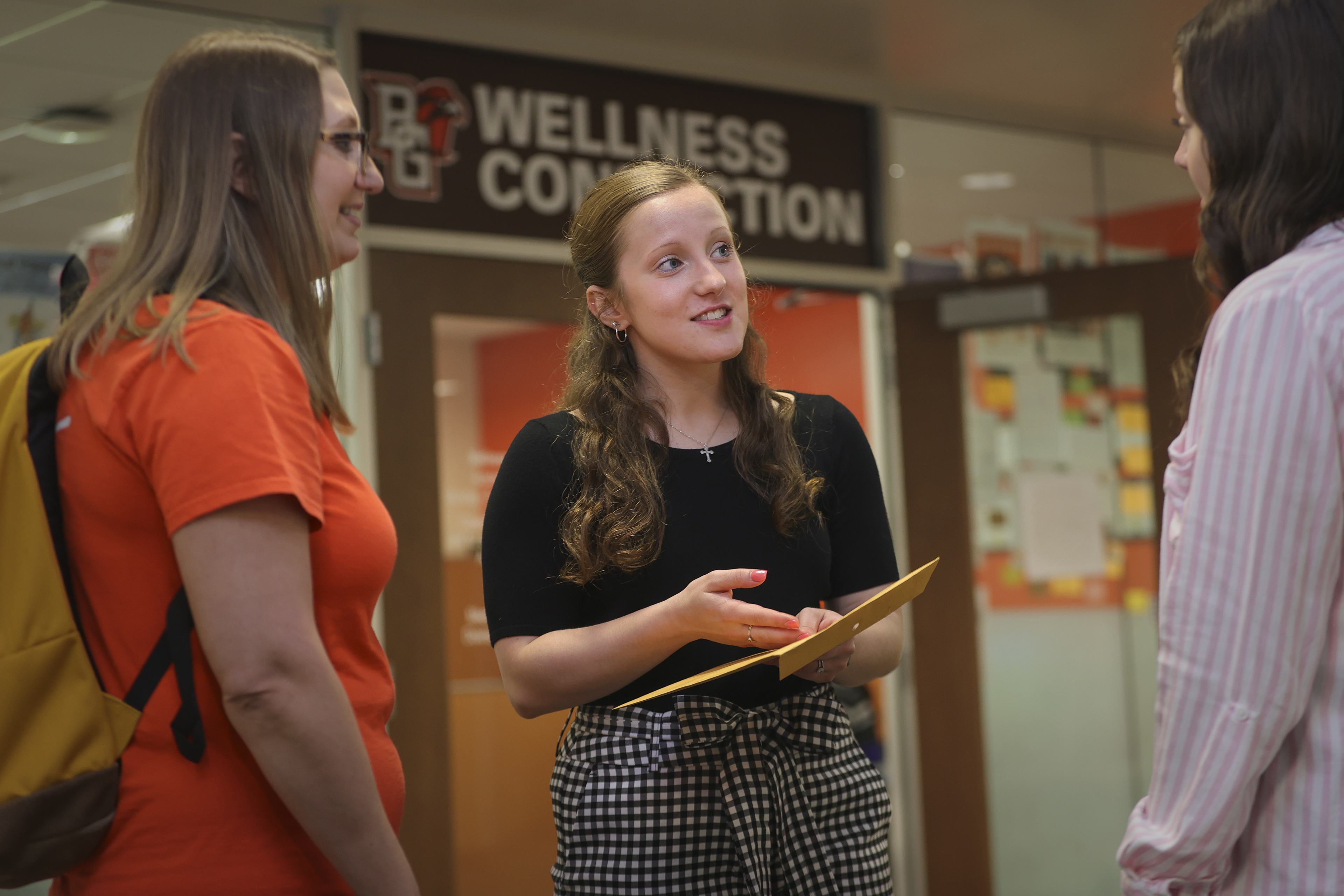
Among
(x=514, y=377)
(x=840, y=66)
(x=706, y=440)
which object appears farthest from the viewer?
(x=840, y=66)

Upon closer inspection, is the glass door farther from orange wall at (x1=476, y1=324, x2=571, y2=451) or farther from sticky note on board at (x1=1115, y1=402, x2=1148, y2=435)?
orange wall at (x1=476, y1=324, x2=571, y2=451)

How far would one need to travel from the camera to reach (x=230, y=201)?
49.0 inches

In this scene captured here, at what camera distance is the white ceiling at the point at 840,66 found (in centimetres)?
314

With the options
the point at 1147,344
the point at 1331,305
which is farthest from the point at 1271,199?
the point at 1147,344

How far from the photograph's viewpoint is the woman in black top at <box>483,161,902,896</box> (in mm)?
1444

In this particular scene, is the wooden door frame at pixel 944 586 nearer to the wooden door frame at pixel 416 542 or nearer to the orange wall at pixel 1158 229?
the orange wall at pixel 1158 229

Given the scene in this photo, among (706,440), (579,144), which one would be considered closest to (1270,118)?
(706,440)

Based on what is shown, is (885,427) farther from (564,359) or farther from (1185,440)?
(1185,440)

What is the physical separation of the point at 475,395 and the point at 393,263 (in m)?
0.44

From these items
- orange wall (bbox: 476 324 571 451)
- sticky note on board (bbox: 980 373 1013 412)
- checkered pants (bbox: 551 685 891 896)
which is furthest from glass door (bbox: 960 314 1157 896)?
checkered pants (bbox: 551 685 891 896)

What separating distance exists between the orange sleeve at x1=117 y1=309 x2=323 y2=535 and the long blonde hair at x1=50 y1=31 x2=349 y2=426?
8 centimetres

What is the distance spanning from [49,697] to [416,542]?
2349 mm

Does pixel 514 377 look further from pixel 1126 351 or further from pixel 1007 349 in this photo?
pixel 1126 351

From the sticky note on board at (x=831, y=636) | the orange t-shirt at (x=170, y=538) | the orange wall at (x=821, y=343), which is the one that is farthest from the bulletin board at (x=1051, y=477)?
the orange t-shirt at (x=170, y=538)
